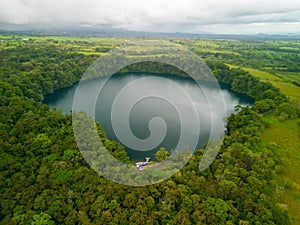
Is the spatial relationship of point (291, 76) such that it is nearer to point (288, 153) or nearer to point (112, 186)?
point (288, 153)

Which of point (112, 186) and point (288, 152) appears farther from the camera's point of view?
point (288, 152)

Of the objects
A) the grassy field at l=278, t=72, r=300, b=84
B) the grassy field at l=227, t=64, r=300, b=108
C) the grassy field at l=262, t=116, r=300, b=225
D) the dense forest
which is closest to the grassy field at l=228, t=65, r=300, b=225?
the grassy field at l=262, t=116, r=300, b=225

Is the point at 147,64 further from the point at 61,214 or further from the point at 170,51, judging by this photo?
the point at 61,214

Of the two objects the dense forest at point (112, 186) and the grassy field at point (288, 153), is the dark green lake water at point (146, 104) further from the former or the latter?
the grassy field at point (288, 153)

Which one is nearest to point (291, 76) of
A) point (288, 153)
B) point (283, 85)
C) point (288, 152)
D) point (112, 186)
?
point (283, 85)

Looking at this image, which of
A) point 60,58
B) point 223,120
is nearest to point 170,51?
point 60,58

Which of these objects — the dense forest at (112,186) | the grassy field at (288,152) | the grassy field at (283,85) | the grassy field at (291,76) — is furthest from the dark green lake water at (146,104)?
the grassy field at (291,76)
